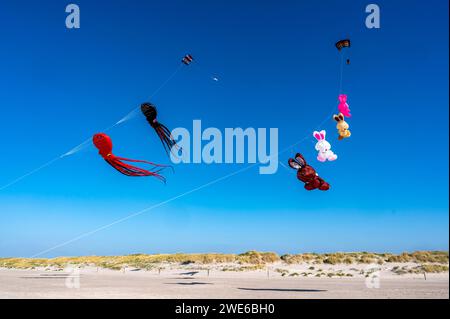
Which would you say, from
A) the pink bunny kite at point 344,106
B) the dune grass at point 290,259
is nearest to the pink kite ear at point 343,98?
the pink bunny kite at point 344,106

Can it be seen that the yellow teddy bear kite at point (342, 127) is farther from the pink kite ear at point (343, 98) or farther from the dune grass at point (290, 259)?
the dune grass at point (290, 259)

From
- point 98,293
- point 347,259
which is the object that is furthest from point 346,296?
point 347,259

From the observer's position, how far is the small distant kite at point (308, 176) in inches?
709

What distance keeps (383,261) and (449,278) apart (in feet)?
38.8

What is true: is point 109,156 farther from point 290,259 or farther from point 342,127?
point 290,259

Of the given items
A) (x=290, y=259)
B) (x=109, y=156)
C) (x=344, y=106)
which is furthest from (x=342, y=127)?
(x=290, y=259)

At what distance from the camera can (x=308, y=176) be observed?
59.1 feet

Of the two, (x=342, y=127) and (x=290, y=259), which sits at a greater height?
(x=342, y=127)

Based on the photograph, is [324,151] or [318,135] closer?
[324,151]

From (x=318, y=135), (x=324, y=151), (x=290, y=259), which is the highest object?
(x=318, y=135)

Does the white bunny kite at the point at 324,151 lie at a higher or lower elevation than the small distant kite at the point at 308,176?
higher
